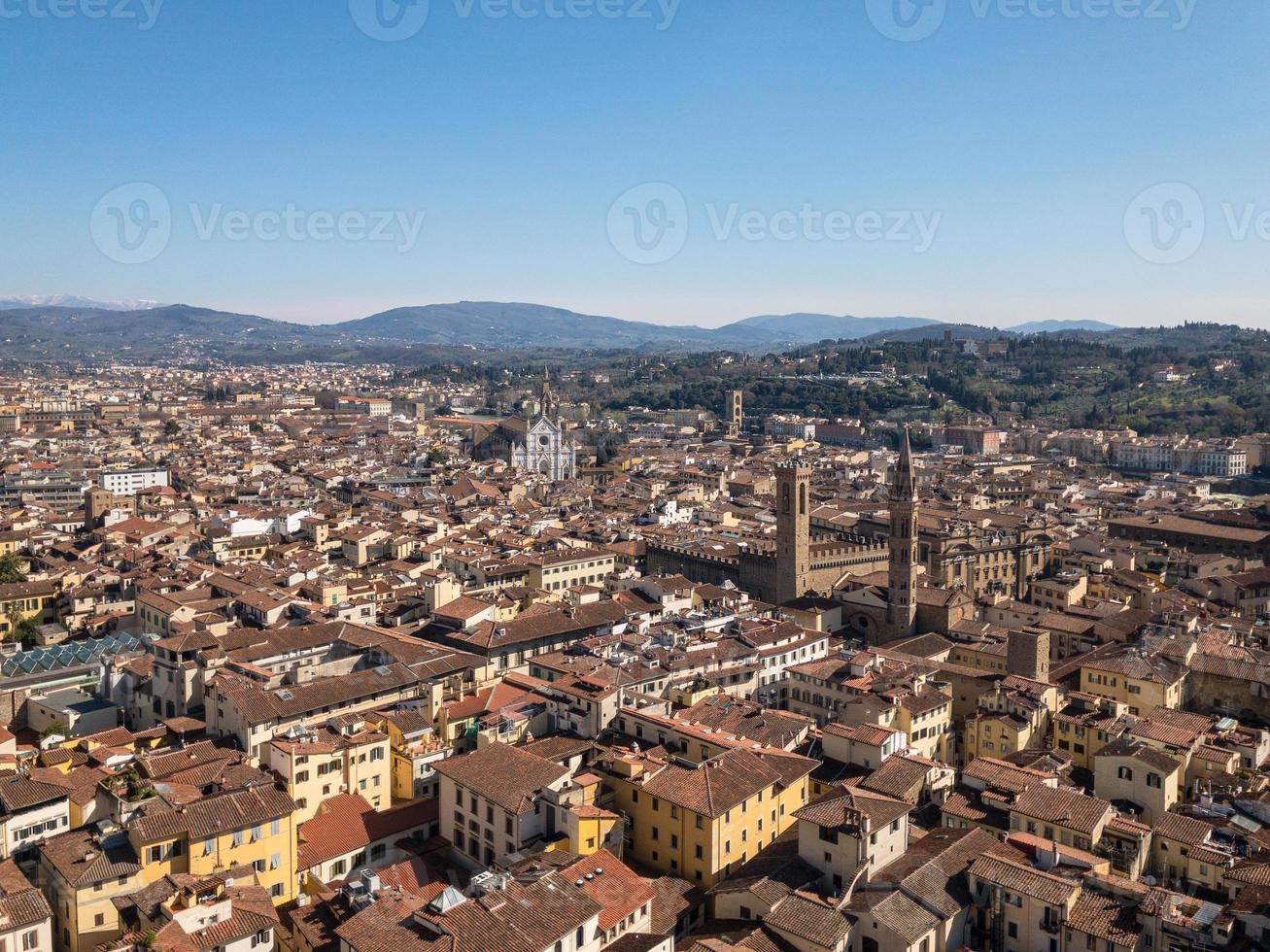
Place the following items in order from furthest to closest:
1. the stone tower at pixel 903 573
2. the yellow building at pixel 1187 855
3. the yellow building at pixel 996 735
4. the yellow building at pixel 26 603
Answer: the yellow building at pixel 26 603 → the stone tower at pixel 903 573 → the yellow building at pixel 996 735 → the yellow building at pixel 1187 855

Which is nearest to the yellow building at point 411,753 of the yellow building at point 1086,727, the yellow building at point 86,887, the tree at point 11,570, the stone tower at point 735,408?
the yellow building at point 86,887

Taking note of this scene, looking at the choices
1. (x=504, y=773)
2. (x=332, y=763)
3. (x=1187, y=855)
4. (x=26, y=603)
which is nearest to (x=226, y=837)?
(x=332, y=763)

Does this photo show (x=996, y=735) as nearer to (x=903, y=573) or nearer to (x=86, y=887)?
(x=903, y=573)

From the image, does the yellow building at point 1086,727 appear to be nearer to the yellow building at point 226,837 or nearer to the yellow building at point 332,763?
the yellow building at point 332,763

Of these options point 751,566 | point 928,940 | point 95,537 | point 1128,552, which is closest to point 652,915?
point 928,940

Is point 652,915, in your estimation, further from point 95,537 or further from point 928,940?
point 95,537

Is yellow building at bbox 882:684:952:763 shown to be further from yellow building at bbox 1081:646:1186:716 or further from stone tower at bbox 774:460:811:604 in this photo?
stone tower at bbox 774:460:811:604
